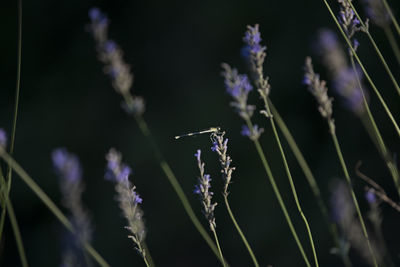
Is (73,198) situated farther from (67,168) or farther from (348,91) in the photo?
(348,91)

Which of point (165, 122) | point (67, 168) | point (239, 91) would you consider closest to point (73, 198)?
point (67, 168)

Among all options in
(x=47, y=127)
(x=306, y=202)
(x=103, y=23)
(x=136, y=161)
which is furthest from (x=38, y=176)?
(x=103, y=23)

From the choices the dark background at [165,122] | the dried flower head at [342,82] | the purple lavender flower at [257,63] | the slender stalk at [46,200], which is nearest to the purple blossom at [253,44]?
the purple lavender flower at [257,63]

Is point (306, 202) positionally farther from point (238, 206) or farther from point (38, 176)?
point (38, 176)

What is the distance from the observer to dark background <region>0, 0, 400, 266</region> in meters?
3.62

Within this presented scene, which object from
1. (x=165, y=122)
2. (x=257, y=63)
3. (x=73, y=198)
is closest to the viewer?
(x=73, y=198)

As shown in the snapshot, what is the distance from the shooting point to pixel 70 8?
431 centimetres

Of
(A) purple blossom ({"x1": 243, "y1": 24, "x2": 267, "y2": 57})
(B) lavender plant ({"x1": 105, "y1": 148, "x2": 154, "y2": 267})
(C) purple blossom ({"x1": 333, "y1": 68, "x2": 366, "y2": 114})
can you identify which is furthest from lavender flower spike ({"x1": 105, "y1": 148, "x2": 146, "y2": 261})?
(C) purple blossom ({"x1": 333, "y1": 68, "x2": 366, "y2": 114})

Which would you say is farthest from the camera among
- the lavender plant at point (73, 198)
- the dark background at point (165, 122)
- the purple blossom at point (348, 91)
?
the dark background at point (165, 122)

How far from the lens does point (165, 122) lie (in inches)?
160

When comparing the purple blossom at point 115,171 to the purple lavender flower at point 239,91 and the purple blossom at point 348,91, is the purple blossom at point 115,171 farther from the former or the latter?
the purple blossom at point 348,91

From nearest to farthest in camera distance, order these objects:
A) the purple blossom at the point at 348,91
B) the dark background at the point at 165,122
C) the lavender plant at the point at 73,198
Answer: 1. the lavender plant at the point at 73,198
2. the purple blossom at the point at 348,91
3. the dark background at the point at 165,122

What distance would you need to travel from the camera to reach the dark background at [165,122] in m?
3.62

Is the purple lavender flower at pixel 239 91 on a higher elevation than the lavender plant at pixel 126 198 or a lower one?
higher
